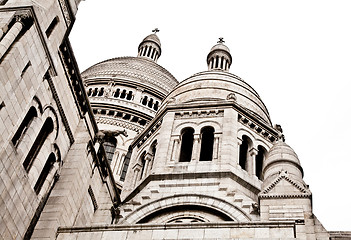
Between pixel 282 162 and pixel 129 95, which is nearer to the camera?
pixel 282 162

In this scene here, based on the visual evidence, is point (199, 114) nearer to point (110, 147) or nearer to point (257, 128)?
point (257, 128)

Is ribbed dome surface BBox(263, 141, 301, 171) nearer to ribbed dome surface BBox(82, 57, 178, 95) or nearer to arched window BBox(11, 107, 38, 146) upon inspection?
arched window BBox(11, 107, 38, 146)

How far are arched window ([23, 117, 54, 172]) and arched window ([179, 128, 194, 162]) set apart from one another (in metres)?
8.71

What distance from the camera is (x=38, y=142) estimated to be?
14.1 metres

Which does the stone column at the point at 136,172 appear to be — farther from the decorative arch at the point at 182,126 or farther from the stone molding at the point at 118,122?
the stone molding at the point at 118,122

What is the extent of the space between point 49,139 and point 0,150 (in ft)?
9.49

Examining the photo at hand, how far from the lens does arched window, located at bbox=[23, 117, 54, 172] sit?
13484mm

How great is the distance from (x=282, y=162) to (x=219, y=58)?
15.2m

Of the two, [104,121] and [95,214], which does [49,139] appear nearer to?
[95,214]

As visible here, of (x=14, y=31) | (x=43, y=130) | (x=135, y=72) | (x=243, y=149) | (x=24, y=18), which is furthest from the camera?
(x=135, y=72)

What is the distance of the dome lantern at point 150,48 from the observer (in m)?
50.8

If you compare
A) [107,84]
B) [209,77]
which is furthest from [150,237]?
[107,84]

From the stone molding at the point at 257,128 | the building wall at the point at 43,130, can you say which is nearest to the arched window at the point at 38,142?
the building wall at the point at 43,130

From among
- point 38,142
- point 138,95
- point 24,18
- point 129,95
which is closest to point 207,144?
point 38,142
